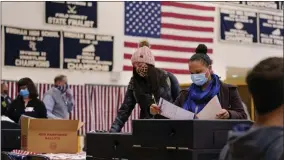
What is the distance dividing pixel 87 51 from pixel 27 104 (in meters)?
4.65

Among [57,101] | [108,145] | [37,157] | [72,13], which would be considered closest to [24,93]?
[57,101]

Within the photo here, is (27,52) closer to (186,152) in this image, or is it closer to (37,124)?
(37,124)

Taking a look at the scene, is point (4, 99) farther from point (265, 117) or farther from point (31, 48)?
point (265, 117)

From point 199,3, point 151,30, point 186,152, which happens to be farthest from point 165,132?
point 199,3

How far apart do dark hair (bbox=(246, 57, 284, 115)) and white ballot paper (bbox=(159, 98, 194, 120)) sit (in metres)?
0.83

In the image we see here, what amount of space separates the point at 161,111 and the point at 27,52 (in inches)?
316

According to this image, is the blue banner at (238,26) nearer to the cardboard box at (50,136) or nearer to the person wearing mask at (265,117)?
the cardboard box at (50,136)

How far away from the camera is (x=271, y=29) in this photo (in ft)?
44.5

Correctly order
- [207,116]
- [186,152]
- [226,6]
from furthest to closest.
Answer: [226,6], [207,116], [186,152]

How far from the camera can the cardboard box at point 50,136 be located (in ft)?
14.2

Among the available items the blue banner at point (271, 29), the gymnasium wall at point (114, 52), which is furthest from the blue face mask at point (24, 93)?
the blue banner at point (271, 29)

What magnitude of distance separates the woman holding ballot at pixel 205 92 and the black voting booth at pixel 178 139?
32 cm

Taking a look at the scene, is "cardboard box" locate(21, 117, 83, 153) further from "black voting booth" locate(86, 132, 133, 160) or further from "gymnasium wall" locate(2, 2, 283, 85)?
"gymnasium wall" locate(2, 2, 283, 85)

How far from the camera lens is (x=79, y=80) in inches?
428
